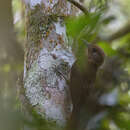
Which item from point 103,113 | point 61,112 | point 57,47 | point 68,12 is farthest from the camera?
point 68,12

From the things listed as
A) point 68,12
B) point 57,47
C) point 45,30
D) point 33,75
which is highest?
point 68,12

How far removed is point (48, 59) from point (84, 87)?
65cm

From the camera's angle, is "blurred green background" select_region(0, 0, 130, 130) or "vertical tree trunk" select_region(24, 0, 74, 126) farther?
"vertical tree trunk" select_region(24, 0, 74, 126)

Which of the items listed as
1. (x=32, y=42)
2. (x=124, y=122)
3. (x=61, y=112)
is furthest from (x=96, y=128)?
(x=32, y=42)

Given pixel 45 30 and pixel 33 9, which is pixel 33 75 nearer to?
pixel 45 30

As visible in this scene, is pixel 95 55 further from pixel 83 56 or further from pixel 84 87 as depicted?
pixel 83 56

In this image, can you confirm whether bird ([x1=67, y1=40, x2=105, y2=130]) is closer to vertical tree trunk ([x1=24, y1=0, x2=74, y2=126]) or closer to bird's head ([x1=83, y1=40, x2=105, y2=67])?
bird's head ([x1=83, y1=40, x2=105, y2=67])

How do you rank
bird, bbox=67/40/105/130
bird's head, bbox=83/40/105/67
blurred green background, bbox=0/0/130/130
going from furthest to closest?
bird's head, bbox=83/40/105/67 < bird, bbox=67/40/105/130 < blurred green background, bbox=0/0/130/130

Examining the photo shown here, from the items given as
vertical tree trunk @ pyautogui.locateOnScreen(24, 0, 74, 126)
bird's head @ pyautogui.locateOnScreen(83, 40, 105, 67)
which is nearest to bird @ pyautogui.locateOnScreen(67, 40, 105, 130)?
bird's head @ pyautogui.locateOnScreen(83, 40, 105, 67)

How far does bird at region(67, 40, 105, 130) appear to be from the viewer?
1.05m

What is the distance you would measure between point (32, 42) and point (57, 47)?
24 cm

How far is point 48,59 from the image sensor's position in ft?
7.98

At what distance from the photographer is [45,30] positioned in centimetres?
258

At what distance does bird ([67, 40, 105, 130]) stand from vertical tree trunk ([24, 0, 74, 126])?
5.4 inches
